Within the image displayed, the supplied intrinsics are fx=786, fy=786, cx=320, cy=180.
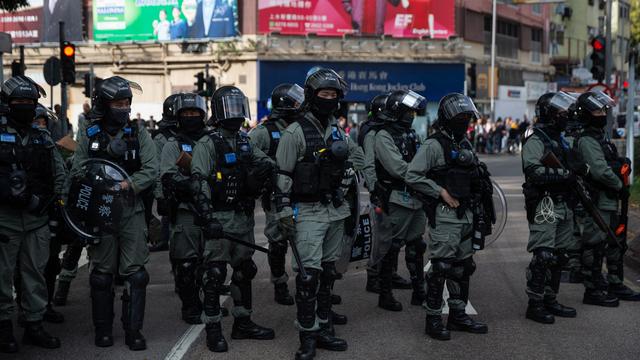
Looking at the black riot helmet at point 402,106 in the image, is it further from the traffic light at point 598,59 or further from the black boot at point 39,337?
the traffic light at point 598,59

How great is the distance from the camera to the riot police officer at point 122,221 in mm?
6172

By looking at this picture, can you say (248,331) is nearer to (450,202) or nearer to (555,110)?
(450,202)

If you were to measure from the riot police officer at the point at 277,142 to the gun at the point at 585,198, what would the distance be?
7.85 ft

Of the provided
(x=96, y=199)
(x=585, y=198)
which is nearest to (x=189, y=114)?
(x=96, y=199)

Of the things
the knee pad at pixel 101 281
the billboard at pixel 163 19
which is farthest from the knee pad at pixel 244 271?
the billboard at pixel 163 19

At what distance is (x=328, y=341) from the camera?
20.1 ft

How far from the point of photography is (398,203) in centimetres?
777

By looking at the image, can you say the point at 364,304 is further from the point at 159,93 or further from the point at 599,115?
the point at 159,93

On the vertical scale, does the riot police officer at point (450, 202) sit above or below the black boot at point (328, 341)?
above

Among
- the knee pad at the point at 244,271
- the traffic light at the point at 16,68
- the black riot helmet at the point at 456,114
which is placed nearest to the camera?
the knee pad at the point at 244,271

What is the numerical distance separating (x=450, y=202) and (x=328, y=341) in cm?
152

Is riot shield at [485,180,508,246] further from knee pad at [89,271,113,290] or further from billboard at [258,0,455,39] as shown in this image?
billboard at [258,0,455,39]

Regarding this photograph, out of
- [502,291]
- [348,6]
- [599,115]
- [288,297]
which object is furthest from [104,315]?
[348,6]

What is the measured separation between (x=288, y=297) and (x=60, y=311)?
2.18 meters
